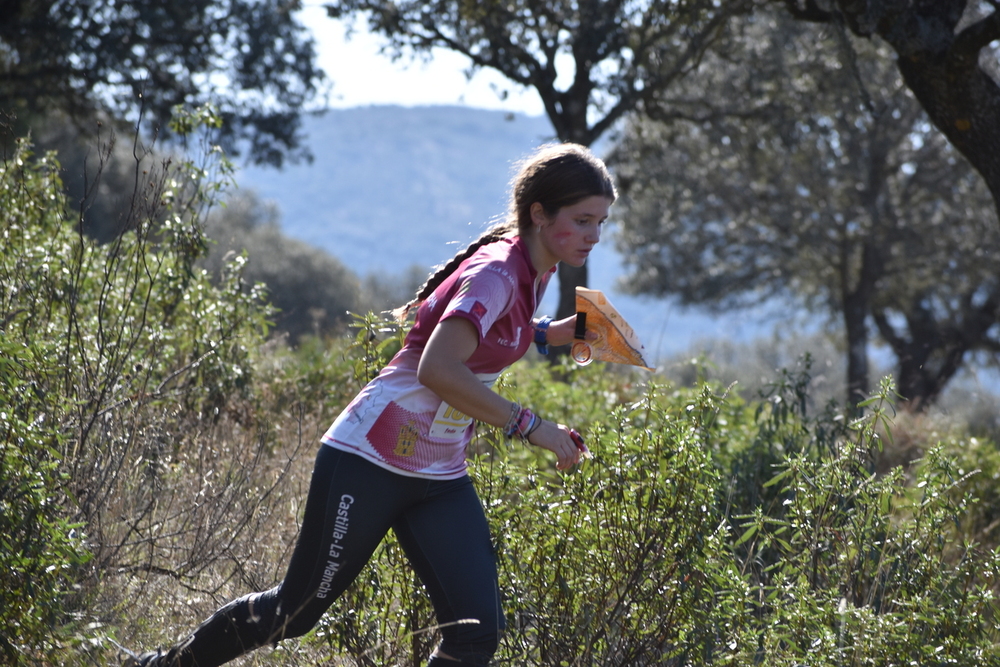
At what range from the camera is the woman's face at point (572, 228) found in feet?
8.01

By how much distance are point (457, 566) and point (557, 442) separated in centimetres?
45

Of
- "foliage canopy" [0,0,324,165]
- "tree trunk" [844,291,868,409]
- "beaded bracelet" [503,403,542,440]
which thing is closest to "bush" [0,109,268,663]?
"beaded bracelet" [503,403,542,440]

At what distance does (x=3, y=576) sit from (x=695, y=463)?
207 cm

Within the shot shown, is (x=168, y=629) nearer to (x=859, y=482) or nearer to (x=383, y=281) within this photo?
(x=859, y=482)

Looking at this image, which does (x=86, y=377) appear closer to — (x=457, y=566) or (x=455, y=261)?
(x=455, y=261)

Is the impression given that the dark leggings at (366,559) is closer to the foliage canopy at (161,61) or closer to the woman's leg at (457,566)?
the woman's leg at (457,566)

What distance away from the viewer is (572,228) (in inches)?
96.1

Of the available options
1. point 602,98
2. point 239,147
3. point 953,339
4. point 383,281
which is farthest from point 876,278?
point 383,281

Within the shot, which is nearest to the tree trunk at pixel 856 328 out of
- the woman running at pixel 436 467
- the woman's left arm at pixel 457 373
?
the woman running at pixel 436 467

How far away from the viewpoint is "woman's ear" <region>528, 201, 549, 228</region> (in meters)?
2.47

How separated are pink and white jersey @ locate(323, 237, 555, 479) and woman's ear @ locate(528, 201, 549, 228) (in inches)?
4.3

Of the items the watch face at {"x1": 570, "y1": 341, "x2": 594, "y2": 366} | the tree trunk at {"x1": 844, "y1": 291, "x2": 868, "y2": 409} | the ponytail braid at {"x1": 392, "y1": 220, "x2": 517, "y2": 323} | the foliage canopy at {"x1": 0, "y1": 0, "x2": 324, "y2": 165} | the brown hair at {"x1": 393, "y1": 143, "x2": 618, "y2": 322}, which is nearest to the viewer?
the brown hair at {"x1": 393, "y1": 143, "x2": 618, "y2": 322}

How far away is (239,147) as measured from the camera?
Result: 1570 centimetres

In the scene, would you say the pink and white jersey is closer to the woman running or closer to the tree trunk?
the woman running
